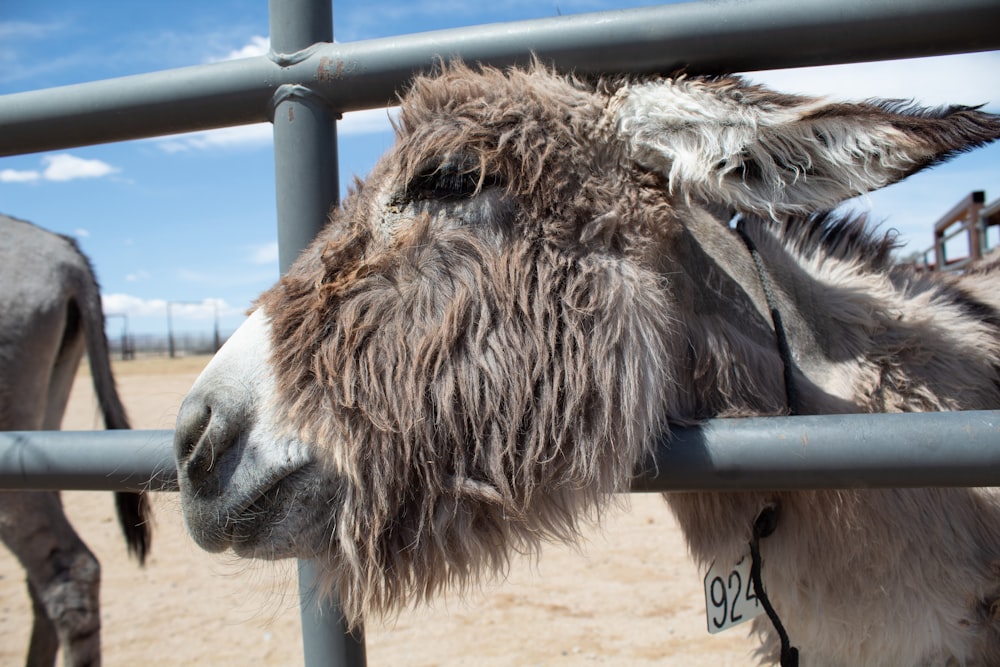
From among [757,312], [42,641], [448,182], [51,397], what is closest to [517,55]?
[448,182]

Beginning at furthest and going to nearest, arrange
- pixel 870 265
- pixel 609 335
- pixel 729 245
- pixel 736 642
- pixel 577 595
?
pixel 577 595
pixel 736 642
pixel 870 265
pixel 729 245
pixel 609 335

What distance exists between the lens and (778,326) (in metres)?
1.72

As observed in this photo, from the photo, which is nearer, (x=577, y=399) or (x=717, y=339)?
(x=577, y=399)

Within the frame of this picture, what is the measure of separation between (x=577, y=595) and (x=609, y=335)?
4475 millimetres

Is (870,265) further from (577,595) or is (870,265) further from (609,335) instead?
(577,595)

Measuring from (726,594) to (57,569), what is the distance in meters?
4.43

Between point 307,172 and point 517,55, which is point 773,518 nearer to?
point 517,55

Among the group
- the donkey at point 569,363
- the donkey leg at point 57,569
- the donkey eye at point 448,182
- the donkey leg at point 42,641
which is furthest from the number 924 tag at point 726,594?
the donkey leg at point 42,641

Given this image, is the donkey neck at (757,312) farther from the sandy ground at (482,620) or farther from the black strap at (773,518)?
the sandy ground at (482,620)

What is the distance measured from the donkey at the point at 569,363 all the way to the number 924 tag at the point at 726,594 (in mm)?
46

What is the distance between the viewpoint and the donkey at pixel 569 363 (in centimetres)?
141

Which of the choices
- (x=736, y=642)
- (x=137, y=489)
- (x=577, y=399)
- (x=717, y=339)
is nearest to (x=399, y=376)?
(x=577, y=399)

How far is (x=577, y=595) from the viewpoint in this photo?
5.43m

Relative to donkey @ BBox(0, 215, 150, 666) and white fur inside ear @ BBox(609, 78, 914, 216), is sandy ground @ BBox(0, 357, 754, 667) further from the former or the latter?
white fur inside ear @ BBox(609, 78, 914, 216)
